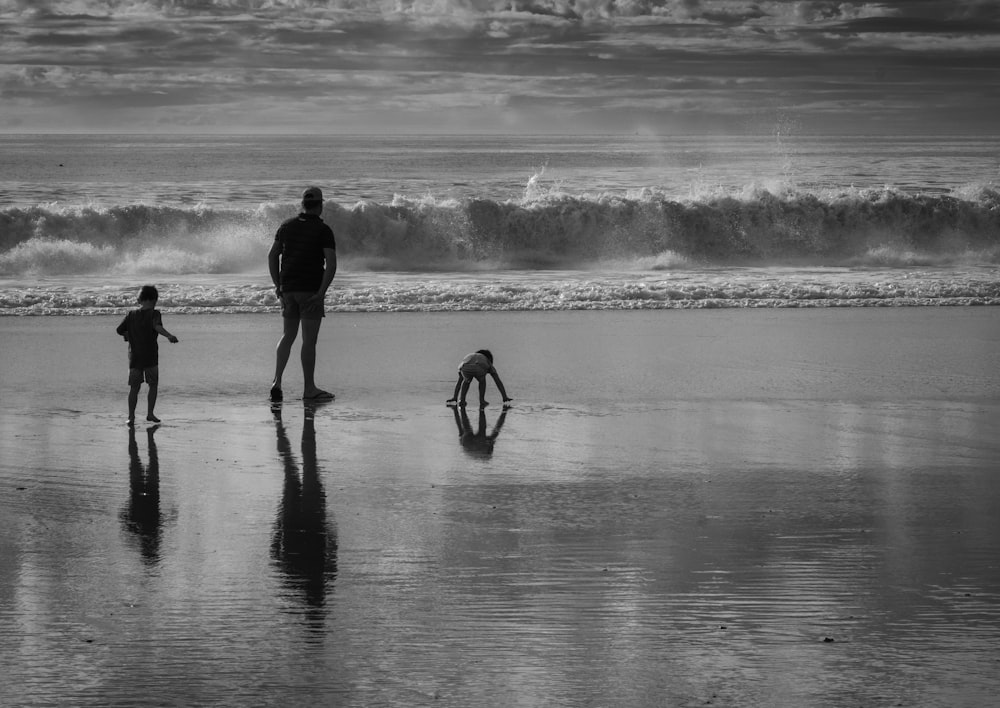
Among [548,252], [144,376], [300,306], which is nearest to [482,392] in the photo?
[300,306]

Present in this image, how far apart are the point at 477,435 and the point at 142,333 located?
8.88 ft

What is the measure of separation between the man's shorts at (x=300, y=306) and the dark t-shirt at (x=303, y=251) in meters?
0.04

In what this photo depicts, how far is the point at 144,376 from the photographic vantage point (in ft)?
31.2

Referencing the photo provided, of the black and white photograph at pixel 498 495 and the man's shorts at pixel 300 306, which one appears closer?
the black and white photograph at pixel 498 495

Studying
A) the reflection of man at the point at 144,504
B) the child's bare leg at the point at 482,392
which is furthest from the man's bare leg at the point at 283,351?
the reflection of man at the point at 144,504

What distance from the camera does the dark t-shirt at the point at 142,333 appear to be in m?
9.57

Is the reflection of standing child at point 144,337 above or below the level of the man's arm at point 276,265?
below

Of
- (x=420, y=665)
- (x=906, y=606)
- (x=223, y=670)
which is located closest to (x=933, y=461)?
(x=906, y=606)

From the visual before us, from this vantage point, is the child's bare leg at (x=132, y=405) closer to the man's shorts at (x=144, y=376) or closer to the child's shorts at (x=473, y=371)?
the man's shorts at (x=144, y=376)

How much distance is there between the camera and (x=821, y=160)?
9975 centimetres

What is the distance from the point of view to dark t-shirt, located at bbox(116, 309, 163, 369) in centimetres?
957

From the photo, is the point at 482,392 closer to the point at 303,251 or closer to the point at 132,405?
the point at 303,251

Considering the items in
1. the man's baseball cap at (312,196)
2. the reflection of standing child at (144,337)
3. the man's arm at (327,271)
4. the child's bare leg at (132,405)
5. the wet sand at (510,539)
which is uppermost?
the man's baseball cap at (312,196)

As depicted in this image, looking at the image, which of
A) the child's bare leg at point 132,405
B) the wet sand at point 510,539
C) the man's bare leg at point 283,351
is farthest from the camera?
the man's bare leg at point 283,351
